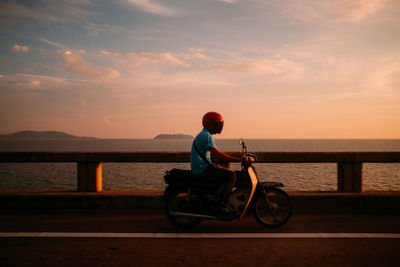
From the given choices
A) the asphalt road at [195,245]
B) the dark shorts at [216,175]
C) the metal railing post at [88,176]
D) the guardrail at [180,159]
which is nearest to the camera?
the asphalt road at [195,245]

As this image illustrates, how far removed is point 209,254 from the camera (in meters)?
3.86

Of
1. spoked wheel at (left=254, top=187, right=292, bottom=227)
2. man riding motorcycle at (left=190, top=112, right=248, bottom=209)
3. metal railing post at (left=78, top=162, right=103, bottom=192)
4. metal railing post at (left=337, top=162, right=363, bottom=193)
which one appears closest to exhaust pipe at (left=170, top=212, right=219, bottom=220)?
man riding motorcycle at (left=190, top=112, right=248, bottom=209)

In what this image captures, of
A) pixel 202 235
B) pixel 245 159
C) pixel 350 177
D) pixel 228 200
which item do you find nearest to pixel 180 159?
pixel 228 200

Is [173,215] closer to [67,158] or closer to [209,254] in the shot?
[209,254]

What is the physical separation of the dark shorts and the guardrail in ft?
5.60

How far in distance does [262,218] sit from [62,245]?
287 centimetres

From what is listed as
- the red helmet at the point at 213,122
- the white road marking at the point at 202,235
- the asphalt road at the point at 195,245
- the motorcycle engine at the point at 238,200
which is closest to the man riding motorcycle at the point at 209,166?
the red helmet at the point at 213,122

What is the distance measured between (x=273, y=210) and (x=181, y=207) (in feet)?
4.64

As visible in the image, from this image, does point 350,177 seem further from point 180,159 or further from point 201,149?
point 201,149

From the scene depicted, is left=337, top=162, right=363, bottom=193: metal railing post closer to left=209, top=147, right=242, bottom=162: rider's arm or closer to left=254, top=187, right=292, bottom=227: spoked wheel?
left=254, top=187, right=292, bottom=227: spoked wheel

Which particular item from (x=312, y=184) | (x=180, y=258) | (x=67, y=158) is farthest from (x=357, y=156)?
(x=312, y=184)

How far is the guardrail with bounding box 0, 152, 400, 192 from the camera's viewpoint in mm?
6688

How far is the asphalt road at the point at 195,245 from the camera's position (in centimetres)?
362

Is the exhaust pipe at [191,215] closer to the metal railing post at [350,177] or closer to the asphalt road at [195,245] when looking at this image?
the asphalt road at [195,245]
